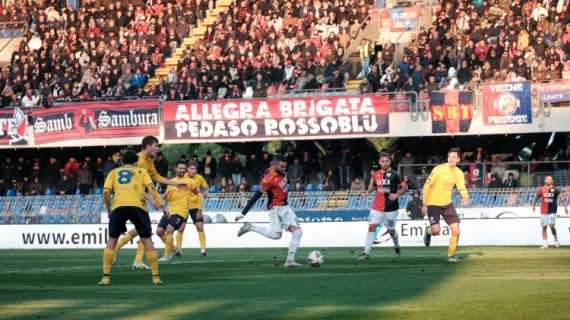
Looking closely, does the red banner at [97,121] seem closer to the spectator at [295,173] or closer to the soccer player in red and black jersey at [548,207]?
the spectator at [295,173]

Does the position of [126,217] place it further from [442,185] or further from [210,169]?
[210,169]

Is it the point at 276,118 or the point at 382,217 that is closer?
the point at 382,217

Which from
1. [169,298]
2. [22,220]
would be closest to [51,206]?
[22,220]

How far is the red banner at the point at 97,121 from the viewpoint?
147 feet

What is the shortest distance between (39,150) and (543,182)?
19960mm

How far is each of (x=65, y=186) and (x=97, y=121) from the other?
2960 mm

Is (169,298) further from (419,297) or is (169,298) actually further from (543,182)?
(543,182)

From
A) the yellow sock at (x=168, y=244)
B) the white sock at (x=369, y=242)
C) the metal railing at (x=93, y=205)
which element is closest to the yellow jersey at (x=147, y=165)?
the yellow sock at (x=168, y=244)

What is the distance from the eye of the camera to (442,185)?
1023 inches

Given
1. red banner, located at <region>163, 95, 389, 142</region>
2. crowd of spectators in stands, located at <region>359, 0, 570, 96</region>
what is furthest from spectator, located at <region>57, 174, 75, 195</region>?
crowd of spectators in stands, located at <region>359, 0, 570, 96</region>

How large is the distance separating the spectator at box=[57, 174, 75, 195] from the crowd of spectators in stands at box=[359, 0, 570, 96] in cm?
1116

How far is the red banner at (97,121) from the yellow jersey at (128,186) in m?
25.4

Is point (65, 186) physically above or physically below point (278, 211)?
below

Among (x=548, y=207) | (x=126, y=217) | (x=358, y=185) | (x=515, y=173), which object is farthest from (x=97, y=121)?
(x=126, y=217)
